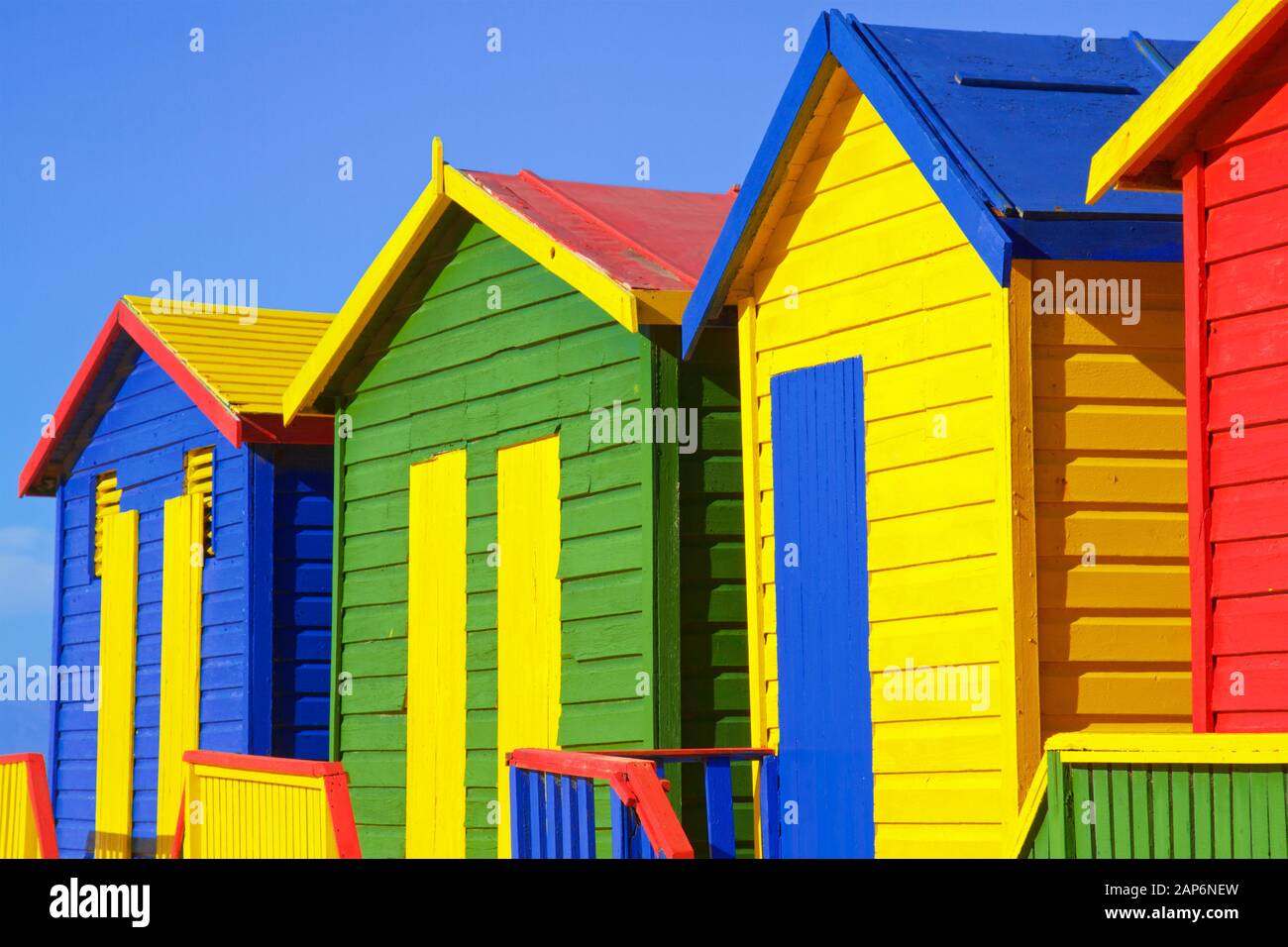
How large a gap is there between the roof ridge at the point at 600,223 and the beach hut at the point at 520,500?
0.09ft

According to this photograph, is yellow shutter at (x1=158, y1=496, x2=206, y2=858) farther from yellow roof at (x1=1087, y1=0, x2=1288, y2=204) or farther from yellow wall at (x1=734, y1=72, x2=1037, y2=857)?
yellow roof at (x1=1087, y1=0, x2=1288, y2=204)

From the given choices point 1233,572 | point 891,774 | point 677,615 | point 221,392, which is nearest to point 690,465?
point 677,615

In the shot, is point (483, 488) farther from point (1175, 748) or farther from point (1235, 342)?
point (1175, 748)

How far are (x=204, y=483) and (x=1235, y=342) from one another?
10100mm

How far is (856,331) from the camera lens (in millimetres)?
10719

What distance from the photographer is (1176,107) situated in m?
8.77

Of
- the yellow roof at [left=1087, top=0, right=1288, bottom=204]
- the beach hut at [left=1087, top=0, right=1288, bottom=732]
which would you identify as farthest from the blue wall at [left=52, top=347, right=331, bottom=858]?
the beach hut at [left=1087, top=0, right=1288, bottom=732]

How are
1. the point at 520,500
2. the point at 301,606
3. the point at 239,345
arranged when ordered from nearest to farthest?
the point at 520,500
the point at 301,606
the point at 239,345

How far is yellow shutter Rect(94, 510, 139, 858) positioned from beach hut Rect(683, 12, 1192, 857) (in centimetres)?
811

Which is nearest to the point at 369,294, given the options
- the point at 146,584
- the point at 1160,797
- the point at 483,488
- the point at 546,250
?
the point at 483,488

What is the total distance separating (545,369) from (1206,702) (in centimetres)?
552

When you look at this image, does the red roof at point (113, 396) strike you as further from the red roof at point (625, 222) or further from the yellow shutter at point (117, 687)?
the red roof at point (625, 222)
